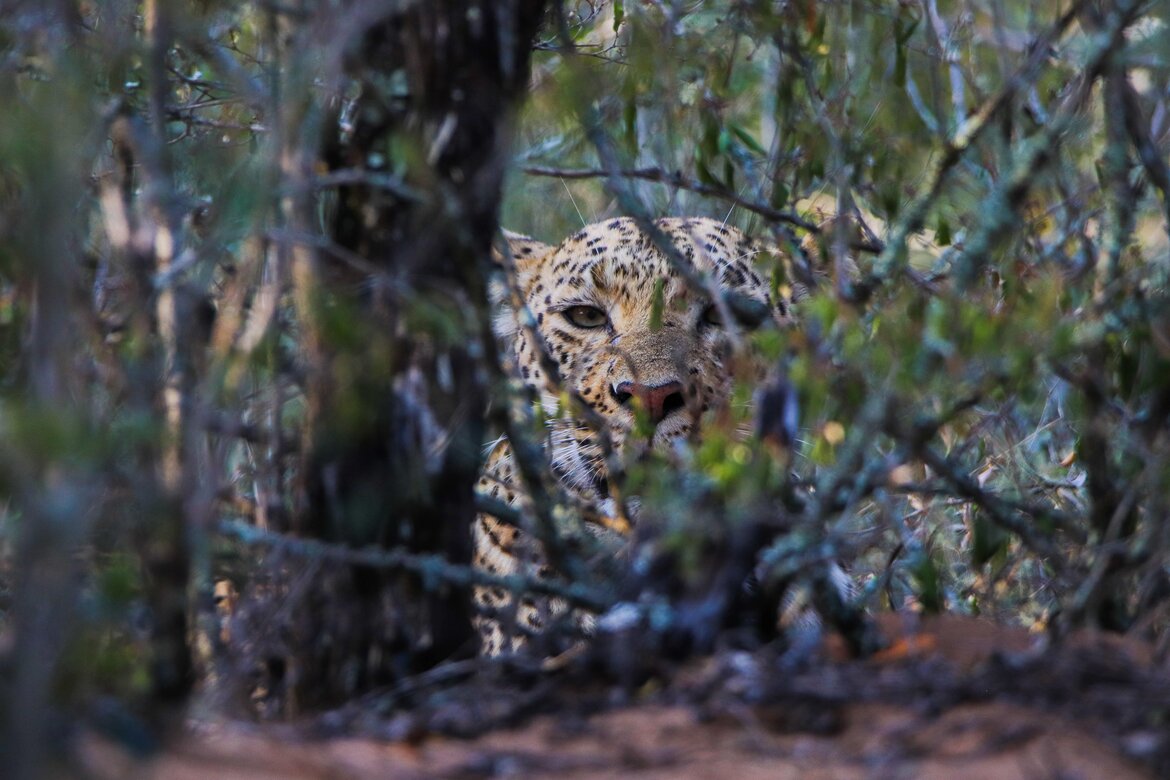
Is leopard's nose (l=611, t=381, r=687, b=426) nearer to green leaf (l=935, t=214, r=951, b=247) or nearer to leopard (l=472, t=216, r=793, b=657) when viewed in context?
leopard (l=472, t=216, r=793, b=657)

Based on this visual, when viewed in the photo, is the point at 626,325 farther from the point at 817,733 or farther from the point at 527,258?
the point at 817,733

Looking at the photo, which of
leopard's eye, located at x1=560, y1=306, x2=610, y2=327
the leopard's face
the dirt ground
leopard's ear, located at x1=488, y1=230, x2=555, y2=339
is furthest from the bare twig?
leopard's eye, located at x1=560, y1=306, x2=610, y2=327

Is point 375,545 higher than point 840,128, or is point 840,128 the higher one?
point 840,128

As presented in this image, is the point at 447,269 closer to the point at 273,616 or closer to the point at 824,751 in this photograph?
the point at 273,616

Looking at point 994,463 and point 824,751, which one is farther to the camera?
point 994,463

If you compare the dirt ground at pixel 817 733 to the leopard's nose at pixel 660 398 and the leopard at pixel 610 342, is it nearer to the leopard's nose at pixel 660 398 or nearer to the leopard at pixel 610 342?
the leopard at pixel 610 342

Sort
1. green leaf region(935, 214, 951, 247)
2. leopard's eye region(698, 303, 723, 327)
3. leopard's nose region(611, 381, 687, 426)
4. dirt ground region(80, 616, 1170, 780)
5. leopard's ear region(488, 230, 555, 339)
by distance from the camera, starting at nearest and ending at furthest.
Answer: dirt ground region(80, 616, 1170, 780) < green leaf region(935, 214, 951, 247) < leopard's nose region(611, 381, 687, 426) < leopard's eye region(698, 303, 723, 327) < leopard's ear region(488, 230, 555, 339)

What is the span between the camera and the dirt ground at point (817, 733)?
211cm

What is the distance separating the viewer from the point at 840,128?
418 cm

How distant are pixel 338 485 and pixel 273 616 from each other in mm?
280

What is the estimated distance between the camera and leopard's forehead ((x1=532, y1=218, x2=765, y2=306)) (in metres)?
4.73

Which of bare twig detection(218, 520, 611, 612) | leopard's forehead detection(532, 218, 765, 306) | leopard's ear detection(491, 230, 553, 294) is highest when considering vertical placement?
leopard's ear detection(491, 230, 553, 294)

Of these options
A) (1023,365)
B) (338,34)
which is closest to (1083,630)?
(1023,365)

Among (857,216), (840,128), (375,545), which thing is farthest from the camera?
(857,216)
